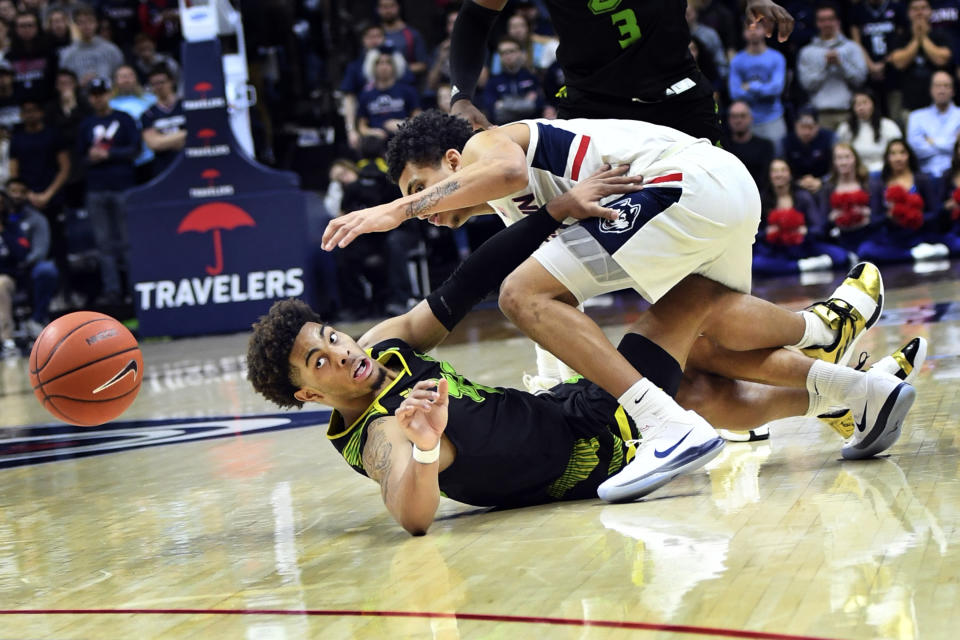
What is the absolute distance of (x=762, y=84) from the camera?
38.8ft

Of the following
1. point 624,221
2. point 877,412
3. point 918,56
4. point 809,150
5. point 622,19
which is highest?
point 622,19

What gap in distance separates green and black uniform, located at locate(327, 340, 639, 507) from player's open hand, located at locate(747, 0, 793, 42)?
1.60 m

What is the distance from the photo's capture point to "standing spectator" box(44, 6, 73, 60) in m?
14.0

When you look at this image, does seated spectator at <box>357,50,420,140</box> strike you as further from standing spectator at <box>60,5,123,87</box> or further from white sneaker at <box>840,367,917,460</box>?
white sneaker at <box>840,367,917,460</box>

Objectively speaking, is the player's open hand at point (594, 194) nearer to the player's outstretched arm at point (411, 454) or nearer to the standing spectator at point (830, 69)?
the player's outstretched arm at point (411, 454)

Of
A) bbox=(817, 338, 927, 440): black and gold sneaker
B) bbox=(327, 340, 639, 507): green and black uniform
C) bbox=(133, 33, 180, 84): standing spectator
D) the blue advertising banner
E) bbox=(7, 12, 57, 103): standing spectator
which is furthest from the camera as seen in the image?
bbox=(7, 12, 57, 103): standing spectator

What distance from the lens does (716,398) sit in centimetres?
406

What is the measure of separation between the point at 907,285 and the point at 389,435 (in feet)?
22.1

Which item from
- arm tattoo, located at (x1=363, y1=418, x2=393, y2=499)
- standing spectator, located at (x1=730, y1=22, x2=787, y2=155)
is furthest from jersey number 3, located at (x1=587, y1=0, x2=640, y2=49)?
standing spectator, located at (x1=730, y1=22, x2=787, y2=155)

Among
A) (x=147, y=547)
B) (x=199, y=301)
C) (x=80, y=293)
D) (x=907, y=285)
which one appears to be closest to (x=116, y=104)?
(x=80, y=293)

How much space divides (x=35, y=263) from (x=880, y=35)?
357 inches

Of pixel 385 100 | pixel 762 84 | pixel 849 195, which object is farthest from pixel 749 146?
pixel 385 100

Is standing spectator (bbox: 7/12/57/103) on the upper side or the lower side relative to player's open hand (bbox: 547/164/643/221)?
lower

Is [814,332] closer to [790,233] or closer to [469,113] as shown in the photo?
[469,113]
